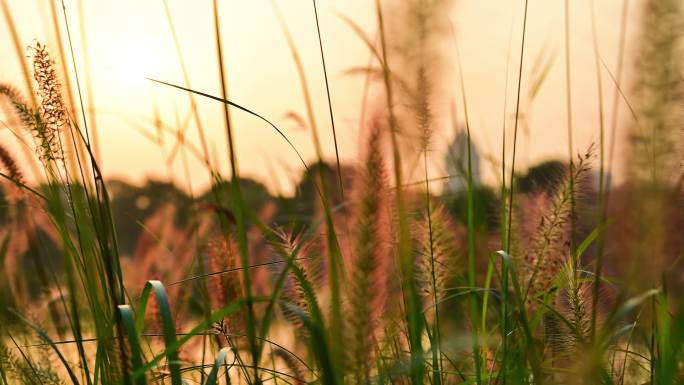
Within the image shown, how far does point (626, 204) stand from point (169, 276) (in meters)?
1.12

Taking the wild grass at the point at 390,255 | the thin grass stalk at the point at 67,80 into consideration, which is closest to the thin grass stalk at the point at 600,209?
the wild grass at the point at 390,255

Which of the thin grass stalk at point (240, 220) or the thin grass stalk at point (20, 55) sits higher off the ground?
the thin grass stalk at point (20, 55)

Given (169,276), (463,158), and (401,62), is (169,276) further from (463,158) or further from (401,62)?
(401,62)

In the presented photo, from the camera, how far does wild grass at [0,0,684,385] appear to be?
1.03m

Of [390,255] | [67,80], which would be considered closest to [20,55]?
[67,80]

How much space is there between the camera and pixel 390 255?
124cm

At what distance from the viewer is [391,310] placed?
1190 mm

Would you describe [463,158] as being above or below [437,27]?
below

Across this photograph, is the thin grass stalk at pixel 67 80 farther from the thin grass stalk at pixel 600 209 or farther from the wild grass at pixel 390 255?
the thin grass stalk at pixel 600 209

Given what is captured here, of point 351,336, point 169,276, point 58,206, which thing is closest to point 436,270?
point 351,336

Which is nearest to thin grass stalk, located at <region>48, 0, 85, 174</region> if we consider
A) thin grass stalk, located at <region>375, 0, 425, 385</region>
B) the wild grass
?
the wild grass

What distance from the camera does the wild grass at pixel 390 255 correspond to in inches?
40.6

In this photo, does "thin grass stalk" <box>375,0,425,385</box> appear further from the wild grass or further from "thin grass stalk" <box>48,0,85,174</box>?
"thin grass stalk" <box>48,0,85,174</box>

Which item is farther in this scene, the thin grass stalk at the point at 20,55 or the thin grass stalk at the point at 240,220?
the thin grass stalk at the point at 20,55
